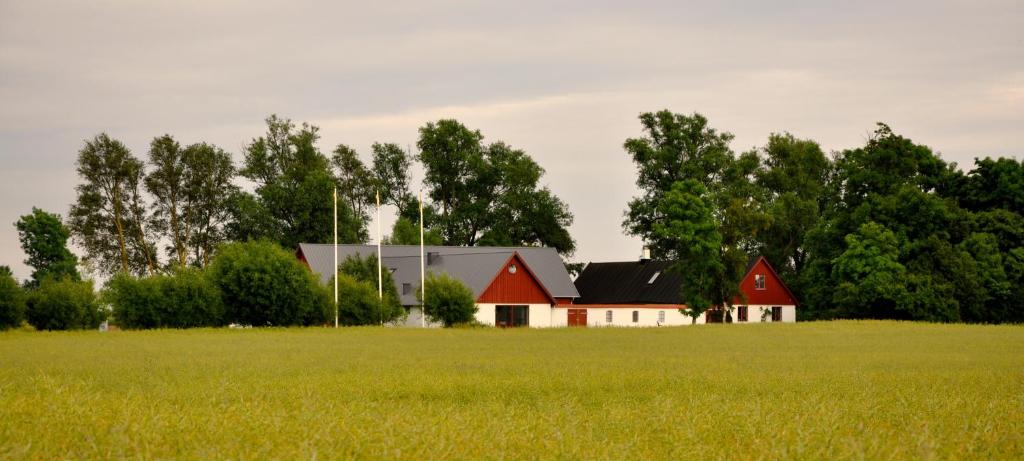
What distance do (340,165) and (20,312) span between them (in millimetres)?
55389

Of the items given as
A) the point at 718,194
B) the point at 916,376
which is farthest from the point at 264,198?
the point at 916,376

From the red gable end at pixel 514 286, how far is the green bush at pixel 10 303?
34.7m

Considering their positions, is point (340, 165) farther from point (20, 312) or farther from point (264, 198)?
point (20, 312)

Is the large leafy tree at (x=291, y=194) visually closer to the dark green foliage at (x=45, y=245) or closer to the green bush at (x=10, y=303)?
the dark green foliage at (x=45, y=245)

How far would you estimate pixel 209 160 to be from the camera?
9838cm

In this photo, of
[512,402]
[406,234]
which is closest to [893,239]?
[406,234]

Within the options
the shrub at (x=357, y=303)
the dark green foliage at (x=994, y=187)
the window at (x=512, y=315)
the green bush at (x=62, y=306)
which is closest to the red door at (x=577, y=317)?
the window at (x=512, y=315)

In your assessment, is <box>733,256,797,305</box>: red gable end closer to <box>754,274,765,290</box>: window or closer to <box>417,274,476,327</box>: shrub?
<box>754,274,765,290</box>: window

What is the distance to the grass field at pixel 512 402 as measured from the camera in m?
10.3

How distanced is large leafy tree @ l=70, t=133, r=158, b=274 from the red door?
120 feet

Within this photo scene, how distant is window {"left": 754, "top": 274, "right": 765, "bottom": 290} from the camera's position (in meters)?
95.1

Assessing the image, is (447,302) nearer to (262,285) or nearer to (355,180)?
(262,285)

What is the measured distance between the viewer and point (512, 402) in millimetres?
17562

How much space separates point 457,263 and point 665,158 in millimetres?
24693
